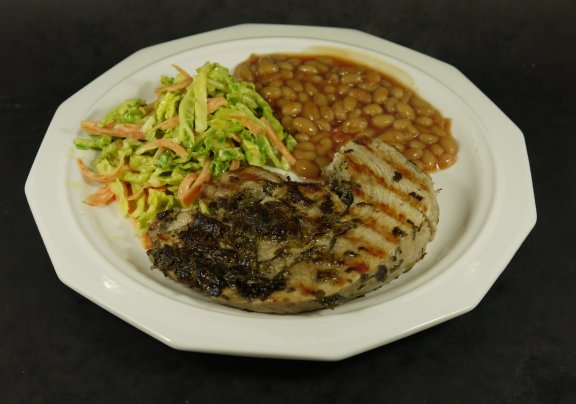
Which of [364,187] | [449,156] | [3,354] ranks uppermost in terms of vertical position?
[364,187]

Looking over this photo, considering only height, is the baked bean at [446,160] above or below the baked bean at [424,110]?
below

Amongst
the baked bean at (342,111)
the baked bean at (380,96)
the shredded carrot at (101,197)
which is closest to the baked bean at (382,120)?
the baked bean at (342,111)

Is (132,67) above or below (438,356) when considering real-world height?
above

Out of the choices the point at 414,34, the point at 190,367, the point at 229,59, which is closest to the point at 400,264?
the point at 190,367

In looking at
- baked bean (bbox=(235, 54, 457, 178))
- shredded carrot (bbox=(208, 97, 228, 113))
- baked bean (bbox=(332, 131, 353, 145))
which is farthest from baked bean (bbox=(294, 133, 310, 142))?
shredded carrot (bbox=(208, 97, 228, 113))

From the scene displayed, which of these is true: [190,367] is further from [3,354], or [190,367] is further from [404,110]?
[404,110]

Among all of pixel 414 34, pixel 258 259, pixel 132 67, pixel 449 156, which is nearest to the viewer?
pixel 258 259

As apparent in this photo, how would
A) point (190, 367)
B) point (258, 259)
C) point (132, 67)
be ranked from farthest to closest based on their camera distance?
point (132, 67)
point (190, 367)
point (258, 259)

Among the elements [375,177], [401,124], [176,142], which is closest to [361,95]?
[401,124]

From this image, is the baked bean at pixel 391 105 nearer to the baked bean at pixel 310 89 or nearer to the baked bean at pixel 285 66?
the baked bean at pixel 310 89
